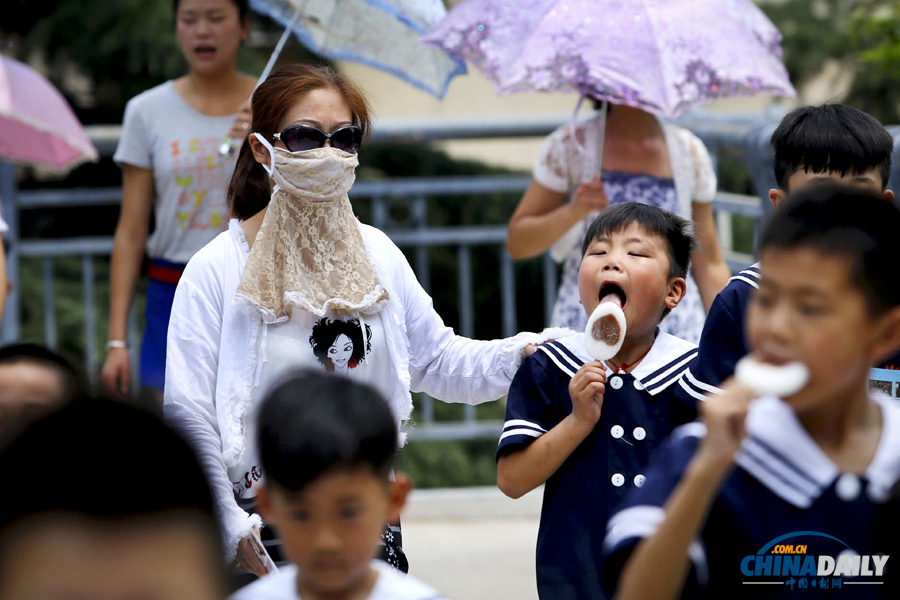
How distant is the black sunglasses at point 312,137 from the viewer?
3.00 m

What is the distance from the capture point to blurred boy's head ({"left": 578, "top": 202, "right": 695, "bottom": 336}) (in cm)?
276

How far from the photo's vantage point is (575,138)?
13.7 feet

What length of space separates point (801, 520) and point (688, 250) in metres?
1.28

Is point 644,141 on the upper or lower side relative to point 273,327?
upper

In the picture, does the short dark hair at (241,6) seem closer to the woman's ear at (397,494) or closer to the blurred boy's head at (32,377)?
the blurred boy's head at (32,377)

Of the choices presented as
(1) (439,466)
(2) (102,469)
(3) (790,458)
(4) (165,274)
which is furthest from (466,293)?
(2) (102,469)

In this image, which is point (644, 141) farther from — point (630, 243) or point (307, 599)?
point (307, 599)

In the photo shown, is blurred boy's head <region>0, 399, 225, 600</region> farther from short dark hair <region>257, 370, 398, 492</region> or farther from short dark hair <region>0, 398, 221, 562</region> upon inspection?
short dark hair <region>257, 370, 398, 492</region>

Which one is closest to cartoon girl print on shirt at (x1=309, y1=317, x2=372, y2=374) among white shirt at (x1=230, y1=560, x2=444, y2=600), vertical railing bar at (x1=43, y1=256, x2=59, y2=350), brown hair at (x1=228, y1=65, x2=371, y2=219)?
brown hair at (x1=228, y1=65, x2=371, y2=219)

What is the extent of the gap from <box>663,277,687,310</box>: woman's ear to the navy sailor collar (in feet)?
0.28

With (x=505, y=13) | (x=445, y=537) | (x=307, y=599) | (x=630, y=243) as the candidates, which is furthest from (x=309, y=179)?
(x=445, y=537)

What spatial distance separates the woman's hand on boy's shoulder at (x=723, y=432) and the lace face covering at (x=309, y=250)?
4.96 feet

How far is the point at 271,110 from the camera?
3062 millimetres

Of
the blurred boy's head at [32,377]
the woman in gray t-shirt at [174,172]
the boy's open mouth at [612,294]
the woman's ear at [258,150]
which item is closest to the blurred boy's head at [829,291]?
the boy's open mouth at [612,294]
